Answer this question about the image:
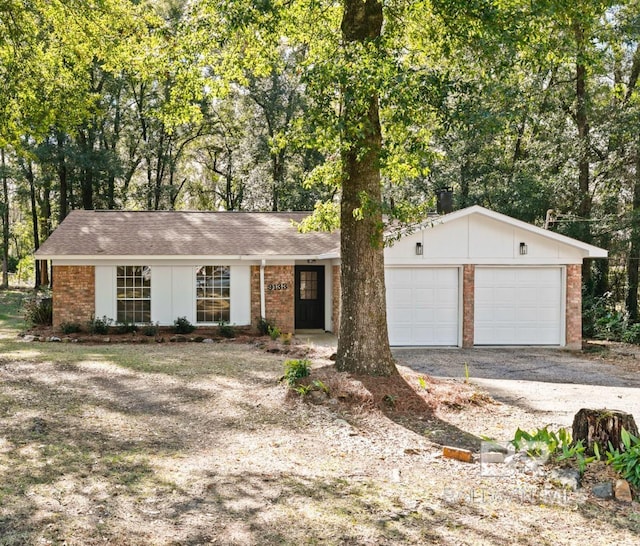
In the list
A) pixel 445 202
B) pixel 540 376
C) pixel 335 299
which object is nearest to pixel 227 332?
pixel 335 299

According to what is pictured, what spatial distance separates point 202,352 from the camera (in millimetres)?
13180

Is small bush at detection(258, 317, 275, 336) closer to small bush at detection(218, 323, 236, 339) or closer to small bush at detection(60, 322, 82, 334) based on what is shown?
small bush at detection(218, 323, 236, 339)

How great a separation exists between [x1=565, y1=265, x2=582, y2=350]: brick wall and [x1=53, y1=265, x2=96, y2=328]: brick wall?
12.6 metres

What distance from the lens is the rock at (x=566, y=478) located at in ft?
16.6

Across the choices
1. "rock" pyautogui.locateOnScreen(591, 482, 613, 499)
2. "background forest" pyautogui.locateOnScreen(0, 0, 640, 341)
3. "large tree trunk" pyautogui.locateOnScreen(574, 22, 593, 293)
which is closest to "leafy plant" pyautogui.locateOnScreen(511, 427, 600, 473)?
"rock" pyautogui.locateOnScreen(591, 482, 613, 499)

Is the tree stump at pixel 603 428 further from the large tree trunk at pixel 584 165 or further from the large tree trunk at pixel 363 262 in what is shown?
the large tree trunk at pixel 584 165

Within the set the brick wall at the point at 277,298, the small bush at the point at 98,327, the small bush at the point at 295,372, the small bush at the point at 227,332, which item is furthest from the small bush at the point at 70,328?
the small bush at the point at 295,372

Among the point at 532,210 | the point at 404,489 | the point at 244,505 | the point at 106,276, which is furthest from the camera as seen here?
the point at 532,210

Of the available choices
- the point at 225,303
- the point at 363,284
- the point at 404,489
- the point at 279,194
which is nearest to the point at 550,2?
the point at 363,284

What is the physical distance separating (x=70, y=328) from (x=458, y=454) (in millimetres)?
12675

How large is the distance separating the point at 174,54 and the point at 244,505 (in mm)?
6851

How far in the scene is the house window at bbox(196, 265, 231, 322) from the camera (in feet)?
54.7

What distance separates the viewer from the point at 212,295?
1673 centimetres

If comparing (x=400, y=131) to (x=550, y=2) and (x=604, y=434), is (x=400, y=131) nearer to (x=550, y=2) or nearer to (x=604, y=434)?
(x=550, y=2)
